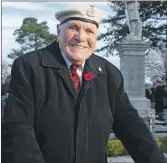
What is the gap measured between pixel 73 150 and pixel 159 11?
19.9 m

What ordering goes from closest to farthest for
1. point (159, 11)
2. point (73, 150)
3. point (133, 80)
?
point (73, 150) → point (133, 80) → point (159, 11)

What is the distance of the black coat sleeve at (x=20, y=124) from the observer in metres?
1.48

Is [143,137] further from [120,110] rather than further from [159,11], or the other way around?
[159,11]

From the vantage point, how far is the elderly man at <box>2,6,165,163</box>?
5.01 feet

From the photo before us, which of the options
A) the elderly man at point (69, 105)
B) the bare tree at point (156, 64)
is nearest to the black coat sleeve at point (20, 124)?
the elderly man at point (69, 105)

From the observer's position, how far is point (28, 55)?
5.35ft

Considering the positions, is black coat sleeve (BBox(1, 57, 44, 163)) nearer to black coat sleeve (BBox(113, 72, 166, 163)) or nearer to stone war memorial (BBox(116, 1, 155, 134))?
black coat sleeve (BBox(113, 72, 166, 163))

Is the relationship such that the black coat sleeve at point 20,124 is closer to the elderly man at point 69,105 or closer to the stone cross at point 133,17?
the elderly man at point 69,105

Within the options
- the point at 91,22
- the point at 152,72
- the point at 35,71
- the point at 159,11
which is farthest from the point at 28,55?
the point at 152,72

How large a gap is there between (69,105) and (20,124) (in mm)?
222

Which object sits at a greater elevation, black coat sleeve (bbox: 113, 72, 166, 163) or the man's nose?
the man's nose

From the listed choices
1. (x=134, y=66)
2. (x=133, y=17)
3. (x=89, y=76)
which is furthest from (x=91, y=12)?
(x=133, y=17)

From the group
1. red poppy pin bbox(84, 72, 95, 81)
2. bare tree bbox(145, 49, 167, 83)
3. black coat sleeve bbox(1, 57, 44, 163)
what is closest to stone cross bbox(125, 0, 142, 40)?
red poppy pin bbox(84, 72, 95, 81)

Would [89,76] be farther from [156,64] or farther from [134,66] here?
[156,64]
